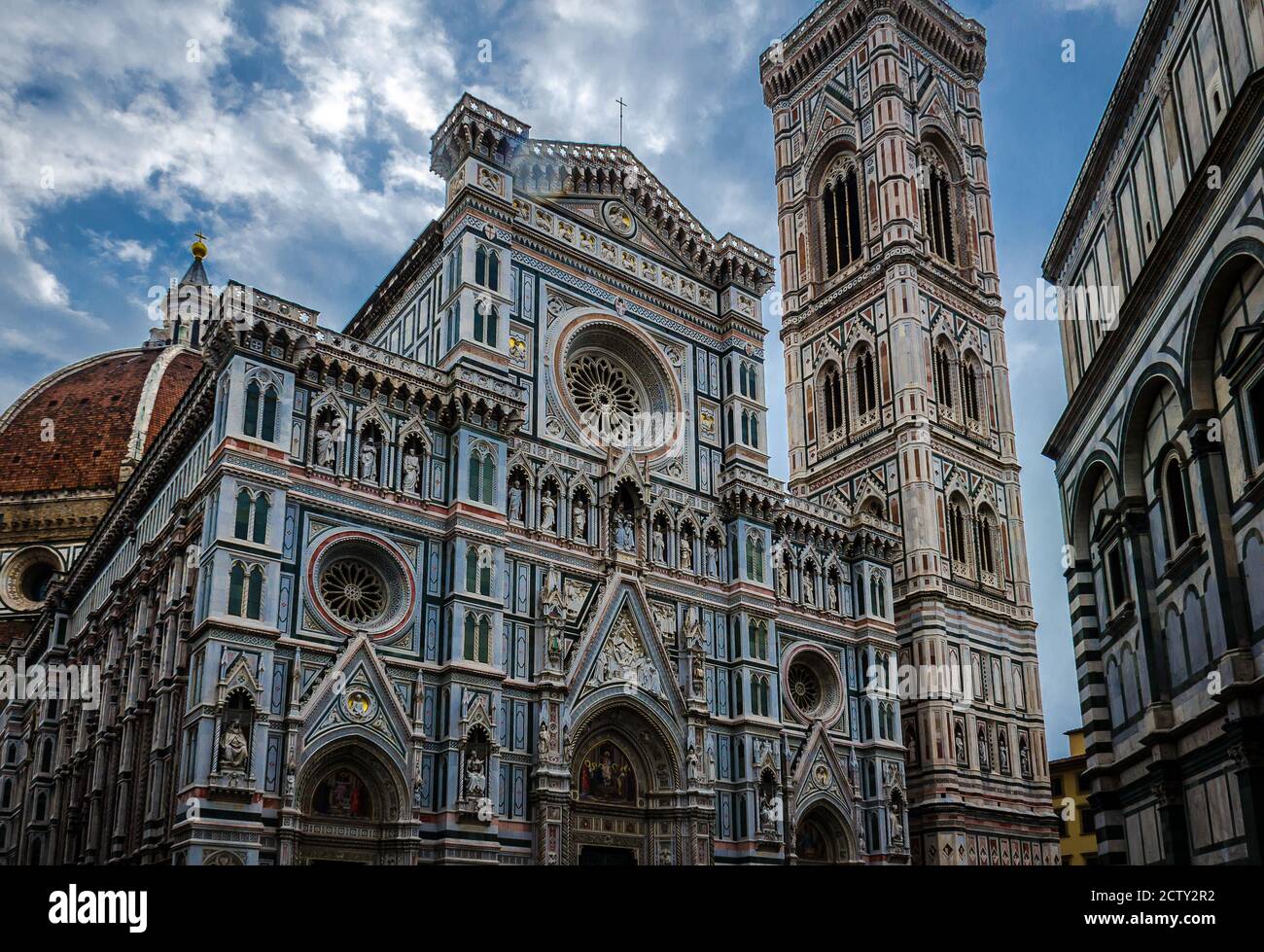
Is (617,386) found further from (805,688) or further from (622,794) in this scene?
(622,794)

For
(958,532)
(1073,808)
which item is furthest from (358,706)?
(1073,808)

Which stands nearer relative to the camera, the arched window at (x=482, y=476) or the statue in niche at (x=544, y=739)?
the statue in niche at (x=544, y=739)

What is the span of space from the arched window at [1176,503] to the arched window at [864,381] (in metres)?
29.7

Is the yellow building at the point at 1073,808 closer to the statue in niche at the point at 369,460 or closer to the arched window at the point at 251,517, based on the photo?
the statue in niche at the point at 369,460

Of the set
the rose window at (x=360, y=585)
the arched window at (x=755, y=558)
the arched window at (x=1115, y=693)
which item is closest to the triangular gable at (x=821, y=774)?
the arched window at (x=755, y=558)

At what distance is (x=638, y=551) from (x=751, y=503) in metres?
4.77

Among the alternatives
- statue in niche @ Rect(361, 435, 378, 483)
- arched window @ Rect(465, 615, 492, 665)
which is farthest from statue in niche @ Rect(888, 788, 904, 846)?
statue in niche @ Rect(361, 435, 378, 483)

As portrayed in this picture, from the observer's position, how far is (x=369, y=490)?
3123 centimetres

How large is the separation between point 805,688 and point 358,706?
16212mm

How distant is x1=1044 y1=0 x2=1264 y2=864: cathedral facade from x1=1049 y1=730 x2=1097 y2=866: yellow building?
124 ft

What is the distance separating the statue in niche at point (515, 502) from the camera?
33938 millimetres

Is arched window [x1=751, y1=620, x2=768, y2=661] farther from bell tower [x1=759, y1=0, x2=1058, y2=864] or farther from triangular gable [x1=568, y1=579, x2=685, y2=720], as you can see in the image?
bell tower [x1=759, y1=0, x2=1058, y2=864]

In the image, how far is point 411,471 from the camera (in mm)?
32281
